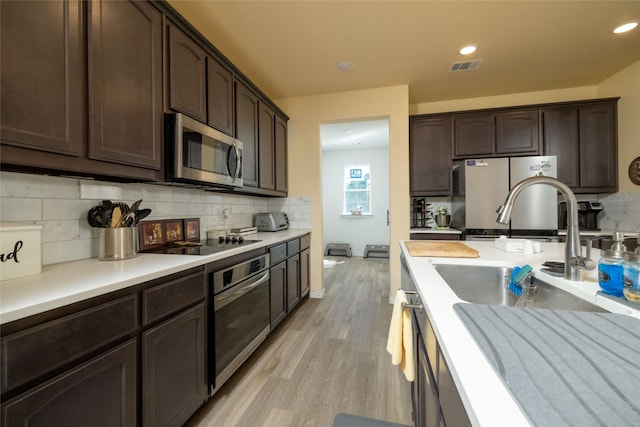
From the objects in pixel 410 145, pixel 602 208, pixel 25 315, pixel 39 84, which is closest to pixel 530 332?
pixel 25 315

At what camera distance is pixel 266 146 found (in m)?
2.76

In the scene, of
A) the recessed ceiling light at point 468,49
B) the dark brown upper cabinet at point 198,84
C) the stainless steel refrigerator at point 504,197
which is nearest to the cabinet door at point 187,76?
the dark brown upper cabinet at point 198,84

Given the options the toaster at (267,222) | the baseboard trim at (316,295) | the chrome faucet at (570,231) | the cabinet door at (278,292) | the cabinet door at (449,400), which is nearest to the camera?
the cabinet door at (449,400)

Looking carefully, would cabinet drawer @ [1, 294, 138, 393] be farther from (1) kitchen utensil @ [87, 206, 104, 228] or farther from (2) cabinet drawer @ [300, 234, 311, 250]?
(2) cabinet drawer @ [300, 234, 311, 250]

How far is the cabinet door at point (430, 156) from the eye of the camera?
3.29 metres

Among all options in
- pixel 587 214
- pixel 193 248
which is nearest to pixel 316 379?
pixel 193 248

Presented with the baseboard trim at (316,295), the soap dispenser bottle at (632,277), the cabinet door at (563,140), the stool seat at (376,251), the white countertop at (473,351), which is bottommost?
the baseboard trim at (316,295)

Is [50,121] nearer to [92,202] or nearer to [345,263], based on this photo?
[92,202]

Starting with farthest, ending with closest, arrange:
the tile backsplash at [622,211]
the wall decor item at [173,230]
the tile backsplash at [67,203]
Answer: the tile backsplash at [622,211]
the wall decor item at [173,230]
the tile backsplash at [67,203]

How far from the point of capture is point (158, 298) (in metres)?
1.10

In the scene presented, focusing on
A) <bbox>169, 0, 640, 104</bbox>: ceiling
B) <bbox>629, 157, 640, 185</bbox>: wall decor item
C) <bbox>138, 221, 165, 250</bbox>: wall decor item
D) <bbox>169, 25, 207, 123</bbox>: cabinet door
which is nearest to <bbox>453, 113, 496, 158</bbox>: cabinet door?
<bbox>169, 0, 640, 104</bbox>: ceiling

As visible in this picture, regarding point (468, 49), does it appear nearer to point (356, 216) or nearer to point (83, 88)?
point (83, 88)

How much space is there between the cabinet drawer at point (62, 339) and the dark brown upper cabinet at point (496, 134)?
3541 mm

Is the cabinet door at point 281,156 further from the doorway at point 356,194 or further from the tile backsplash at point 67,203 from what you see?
the doorway at point 356,194
